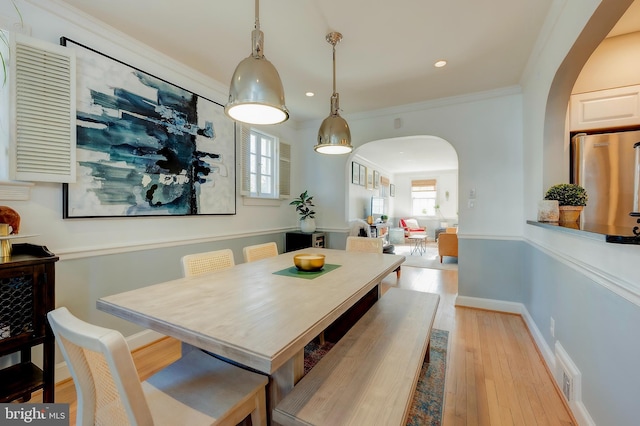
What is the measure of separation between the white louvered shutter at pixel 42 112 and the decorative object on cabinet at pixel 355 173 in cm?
503

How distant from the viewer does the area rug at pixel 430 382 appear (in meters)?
1.60

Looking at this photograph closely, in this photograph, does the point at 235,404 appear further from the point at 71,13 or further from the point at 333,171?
the point at 333,171

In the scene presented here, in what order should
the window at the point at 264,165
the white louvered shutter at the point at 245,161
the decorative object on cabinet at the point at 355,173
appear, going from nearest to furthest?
the white louvered shutter at the point at 245,161 → the window at the point at 264,165 → the decorative object on cabinet at the point at 355,173

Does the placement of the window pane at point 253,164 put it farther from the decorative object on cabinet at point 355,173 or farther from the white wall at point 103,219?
the decorative object on cabinet at point 355,173

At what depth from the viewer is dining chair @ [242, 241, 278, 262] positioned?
7.59 ft

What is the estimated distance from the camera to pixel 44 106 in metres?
1.77

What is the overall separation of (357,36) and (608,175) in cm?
219

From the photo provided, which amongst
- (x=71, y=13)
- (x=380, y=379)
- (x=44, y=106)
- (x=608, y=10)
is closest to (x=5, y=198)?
(x=44, y=106)

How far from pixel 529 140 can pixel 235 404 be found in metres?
3.41

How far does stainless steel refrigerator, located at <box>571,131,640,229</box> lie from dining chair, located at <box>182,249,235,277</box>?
Result: 2.80 meters

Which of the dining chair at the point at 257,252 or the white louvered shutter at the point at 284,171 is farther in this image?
the white louvered shutter at the point at 284,171

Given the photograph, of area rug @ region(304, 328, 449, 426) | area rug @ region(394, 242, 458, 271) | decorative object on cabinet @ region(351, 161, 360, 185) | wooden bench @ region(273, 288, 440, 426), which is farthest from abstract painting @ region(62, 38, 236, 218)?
area rug @ region(394, 242, 458, 271)

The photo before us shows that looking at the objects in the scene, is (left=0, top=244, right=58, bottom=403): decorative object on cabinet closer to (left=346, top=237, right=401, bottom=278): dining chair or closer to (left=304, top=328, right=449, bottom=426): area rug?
(left=304, top=328, right=449, bottom=426): area rug

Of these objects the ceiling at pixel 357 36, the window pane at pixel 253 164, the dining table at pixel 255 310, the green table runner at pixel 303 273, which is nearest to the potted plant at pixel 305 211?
the window pane at pixel 253 164
